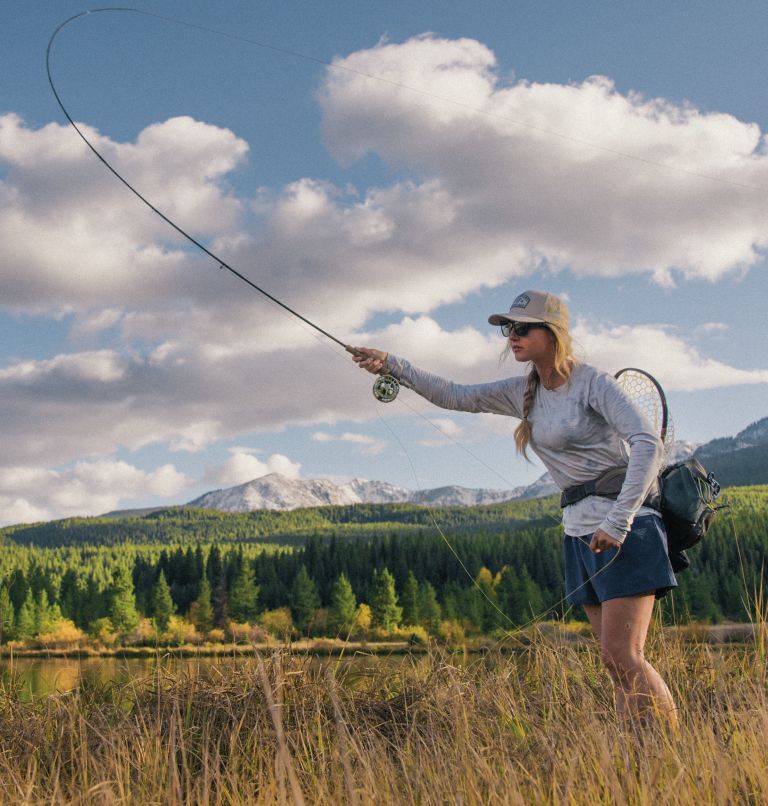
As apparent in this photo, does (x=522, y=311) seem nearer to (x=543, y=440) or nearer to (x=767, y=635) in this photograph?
(x=543, y=440)

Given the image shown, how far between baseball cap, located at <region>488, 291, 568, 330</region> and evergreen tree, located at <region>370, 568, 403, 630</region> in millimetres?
61992

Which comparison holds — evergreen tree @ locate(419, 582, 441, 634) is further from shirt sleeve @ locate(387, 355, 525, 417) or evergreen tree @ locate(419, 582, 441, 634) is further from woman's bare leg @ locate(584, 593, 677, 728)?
woman's bare leg @ locate(584, 593, 677, 728)

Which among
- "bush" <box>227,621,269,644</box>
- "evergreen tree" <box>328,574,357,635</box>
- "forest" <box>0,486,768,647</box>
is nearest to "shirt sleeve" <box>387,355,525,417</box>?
"bush" <box>227,621,269,644</box>

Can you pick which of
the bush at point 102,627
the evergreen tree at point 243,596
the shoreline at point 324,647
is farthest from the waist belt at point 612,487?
the evergreen tree at point 243,596

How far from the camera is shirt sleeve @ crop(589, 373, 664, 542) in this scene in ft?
11.2

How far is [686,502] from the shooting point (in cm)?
363

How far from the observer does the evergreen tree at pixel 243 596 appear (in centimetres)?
7219

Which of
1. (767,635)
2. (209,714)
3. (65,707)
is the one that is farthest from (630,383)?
(65,707)

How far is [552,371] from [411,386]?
2.62 feet

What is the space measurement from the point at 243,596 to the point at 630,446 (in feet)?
238

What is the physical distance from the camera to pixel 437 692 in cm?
430

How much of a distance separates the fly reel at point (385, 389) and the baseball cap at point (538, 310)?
2.90 ft

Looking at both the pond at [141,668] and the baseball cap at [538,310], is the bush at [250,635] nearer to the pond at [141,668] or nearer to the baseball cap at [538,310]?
the pond at [141,668]

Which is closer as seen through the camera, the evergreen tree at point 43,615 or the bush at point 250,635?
the bush at point 250,635
